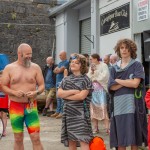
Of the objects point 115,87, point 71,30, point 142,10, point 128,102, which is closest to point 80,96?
point 115,87

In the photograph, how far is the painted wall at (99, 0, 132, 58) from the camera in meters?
11.1

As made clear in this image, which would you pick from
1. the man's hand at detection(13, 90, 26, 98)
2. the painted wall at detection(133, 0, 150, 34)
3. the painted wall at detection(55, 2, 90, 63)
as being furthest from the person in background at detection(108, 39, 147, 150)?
A: the painted wall at detection(55, 2, 90, 63)

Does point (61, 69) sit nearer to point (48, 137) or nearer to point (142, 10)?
point (142, 10)

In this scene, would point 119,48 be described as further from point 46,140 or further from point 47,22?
point 47,22

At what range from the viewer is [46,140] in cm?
764

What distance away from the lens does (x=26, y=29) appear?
16.9m

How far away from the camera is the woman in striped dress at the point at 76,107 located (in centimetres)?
525

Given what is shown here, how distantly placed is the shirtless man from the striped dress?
0.41m

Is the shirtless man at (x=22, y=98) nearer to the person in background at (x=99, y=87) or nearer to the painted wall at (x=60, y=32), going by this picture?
the person in background at (x=99, y=87)

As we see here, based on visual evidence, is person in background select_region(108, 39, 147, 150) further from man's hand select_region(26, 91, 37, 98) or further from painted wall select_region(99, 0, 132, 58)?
painted wall select_region(99, 0, 132, 58)

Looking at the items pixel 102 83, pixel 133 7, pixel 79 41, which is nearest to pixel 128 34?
pixel 133 7

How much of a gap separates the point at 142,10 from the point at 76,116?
5490mm

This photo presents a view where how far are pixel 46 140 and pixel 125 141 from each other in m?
2.90

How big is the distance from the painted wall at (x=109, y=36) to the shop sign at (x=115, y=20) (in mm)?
121
